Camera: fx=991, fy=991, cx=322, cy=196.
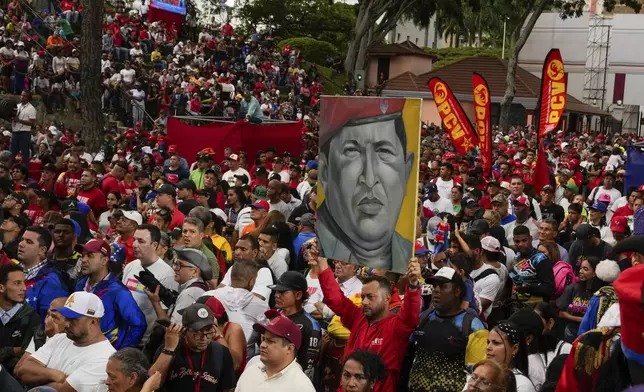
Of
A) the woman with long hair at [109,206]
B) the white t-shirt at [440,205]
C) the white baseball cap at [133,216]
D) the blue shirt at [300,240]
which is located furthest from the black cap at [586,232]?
the woman with long hair at [109,206]

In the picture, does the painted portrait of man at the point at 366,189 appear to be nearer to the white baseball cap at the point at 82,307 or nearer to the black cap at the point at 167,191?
the white baseball cap at the point at 82,307

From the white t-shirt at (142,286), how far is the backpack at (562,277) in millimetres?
3285

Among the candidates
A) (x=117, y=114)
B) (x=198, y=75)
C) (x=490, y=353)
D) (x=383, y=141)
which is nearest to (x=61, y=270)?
(x=383, y=141)

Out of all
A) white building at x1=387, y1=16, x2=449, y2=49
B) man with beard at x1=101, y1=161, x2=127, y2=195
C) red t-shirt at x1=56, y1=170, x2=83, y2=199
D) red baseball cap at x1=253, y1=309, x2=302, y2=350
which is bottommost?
red t-shirt at x1=56, y1=170, x2=83, y2=199

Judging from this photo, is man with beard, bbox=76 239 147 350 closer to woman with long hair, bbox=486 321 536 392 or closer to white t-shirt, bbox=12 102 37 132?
woman with long hair, bbox=486 321 536 392

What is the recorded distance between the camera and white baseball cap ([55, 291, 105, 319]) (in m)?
5.81

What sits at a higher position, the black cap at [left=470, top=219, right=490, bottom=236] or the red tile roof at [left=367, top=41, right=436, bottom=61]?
the red tile roof at [left=367, top=41, right=436, bottom=61]

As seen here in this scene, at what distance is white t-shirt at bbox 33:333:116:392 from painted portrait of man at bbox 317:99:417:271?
1.66 meters

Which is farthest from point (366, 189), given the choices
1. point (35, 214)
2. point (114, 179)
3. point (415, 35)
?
point (415, 35)

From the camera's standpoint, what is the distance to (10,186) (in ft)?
39.4

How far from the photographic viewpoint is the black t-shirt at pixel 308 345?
22.2ft

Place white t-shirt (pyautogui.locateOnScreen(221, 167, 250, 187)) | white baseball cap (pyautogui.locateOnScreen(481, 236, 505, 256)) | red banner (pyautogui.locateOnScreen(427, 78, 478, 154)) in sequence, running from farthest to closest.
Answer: red banner (pyautogui.locateOnScreen(427, 78, 478, 154)), white t-shirt (pyautogui.locateOnScreen(221, 167, 250, 187)), white baseball cap (pyautogui.locateOnScreen(481, 236, 505, 256))

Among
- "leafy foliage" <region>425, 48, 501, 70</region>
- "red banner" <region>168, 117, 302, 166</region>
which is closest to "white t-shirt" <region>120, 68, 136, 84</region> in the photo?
"red banner" <region>168, 117, 302, 166</region>

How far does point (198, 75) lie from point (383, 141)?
26452 mm
